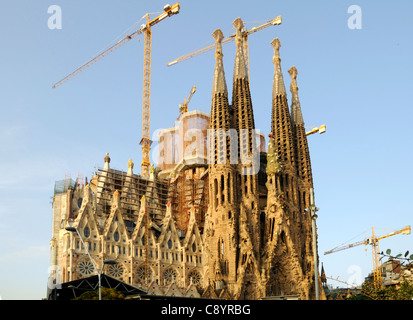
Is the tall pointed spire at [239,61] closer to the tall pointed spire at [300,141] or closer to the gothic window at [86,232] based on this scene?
the tall pointed spire at [300,141]

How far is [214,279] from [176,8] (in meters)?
54.0

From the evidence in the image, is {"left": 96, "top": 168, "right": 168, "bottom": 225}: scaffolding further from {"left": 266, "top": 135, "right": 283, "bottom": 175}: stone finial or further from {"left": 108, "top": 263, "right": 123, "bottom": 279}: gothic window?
{"left": 266, "top": 135, "right": 283, "bottom": 175}: stone finial

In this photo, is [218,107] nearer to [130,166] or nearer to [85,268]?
[130,166]

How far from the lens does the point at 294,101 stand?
94062 millimetres

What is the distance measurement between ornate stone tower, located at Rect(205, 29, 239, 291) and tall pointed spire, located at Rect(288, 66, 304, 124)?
13930mm

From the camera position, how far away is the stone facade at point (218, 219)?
7344 centimetres

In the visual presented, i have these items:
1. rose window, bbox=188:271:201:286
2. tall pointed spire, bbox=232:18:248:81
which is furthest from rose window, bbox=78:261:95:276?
tall pointed spire, bbox=232:18:248:81

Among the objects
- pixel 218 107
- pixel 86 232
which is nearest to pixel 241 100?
pixel 218 107

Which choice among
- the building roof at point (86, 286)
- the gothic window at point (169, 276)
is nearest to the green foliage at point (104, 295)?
the building roof at point (86, 286)

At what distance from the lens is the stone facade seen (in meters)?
73.4

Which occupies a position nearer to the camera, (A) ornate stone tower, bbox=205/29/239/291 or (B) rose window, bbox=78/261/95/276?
(B) rose window, bbox=78/261/95/276

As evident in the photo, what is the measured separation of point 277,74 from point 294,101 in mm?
5331
